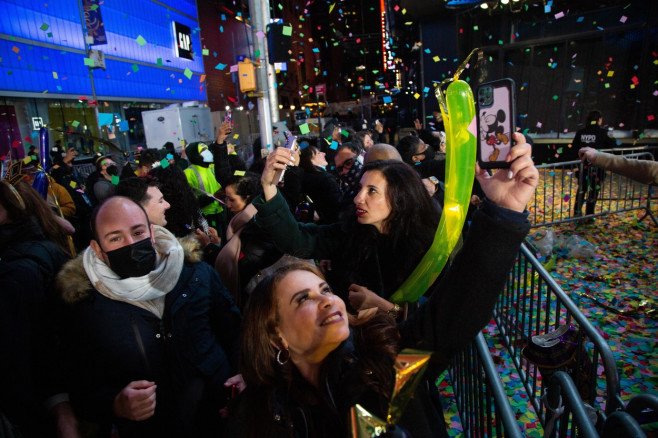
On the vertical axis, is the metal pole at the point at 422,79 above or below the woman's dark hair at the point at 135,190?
above

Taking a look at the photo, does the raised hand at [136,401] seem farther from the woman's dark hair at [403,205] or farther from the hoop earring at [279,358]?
the woman's dark hair at [403,205]

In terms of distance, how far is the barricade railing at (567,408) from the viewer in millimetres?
1354

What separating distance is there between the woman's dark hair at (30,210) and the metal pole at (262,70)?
3.22m

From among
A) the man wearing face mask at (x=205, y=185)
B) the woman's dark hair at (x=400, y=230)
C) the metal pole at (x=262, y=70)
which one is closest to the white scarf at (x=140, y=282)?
the woman's dark hair at (x=400, y=230)

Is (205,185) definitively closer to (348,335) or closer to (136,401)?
(136,401)

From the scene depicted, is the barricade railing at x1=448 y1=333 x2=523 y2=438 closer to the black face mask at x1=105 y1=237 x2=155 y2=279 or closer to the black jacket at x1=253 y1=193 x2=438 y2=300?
the black jacket at x1=253 y1=193 x2=438 y2=300

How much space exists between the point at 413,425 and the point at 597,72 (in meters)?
14.6

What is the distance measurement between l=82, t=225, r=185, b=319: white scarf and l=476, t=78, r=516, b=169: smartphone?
63.4 inches

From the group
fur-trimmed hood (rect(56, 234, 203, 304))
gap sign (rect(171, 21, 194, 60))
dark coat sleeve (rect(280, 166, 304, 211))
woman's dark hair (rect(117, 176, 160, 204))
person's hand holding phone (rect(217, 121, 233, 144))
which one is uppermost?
gap sign (rect(171, 21, 194, 60))

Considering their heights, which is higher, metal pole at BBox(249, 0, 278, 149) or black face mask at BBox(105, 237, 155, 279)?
metal pole at BBox(249, 0, 278, 149)

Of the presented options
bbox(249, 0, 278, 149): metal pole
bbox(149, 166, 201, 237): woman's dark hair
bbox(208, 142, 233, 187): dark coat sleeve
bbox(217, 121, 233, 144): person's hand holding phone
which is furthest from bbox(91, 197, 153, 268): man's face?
bbox(249, 0, 278, 149): metal pole

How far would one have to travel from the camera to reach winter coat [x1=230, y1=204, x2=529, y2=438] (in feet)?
3.87

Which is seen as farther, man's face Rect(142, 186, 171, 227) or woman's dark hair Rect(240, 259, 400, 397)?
man's face Rect(142, 186, 171, 227)

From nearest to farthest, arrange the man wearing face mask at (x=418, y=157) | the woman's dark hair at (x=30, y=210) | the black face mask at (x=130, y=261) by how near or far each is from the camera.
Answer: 1. the black face mask at (x=130, y=261)
2. the woman's dark hair at (x=30, y=210)
3. the man wearing face mask at (x=418, y=157)
